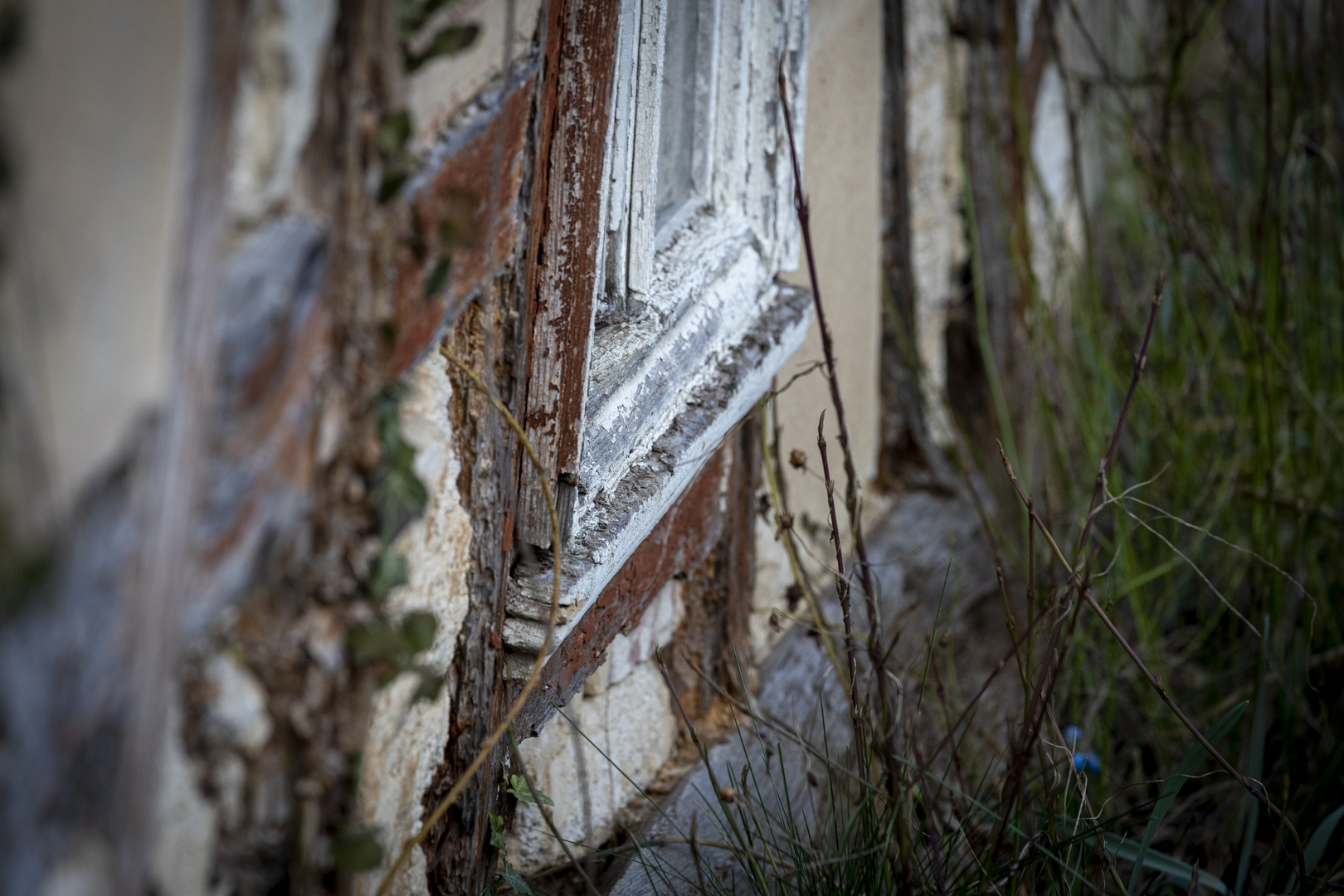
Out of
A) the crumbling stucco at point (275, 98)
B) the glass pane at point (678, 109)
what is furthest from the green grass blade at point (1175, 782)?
the crumbling stucco at point (275, 98)

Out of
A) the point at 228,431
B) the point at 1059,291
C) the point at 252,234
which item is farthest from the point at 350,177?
the point at 1059,291

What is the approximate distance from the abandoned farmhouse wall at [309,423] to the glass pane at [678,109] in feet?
0.90

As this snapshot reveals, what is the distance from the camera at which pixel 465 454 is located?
92 centimetres

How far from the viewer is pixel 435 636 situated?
0.84m

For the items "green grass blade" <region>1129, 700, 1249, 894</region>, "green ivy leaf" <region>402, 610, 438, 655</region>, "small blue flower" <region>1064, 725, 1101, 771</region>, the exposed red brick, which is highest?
"green ivy leaf" <region>402, 610, 438, 655</region>

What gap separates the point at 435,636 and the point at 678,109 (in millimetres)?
997

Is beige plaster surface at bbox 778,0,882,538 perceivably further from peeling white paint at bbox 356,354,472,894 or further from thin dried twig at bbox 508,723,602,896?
peeling white paint at bbox 356,354,472,894

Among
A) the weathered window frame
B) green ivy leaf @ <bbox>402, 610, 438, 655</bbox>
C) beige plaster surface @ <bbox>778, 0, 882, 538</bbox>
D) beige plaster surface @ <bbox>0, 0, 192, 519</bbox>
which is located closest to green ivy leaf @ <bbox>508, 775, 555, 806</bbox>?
the weathered window frame

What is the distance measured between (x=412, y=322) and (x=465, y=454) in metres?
0.23

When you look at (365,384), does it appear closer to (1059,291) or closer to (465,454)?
(465,454)

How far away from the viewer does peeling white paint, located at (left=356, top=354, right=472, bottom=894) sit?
0.77 m

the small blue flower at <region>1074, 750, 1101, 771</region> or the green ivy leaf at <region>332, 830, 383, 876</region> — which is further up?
the green ivy leaf at <region>332, 830, 383, 876</region>

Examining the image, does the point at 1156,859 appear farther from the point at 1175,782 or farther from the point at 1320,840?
the point at 1320,840

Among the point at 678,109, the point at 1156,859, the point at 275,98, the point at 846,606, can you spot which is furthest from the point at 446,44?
the point at 1156,859
